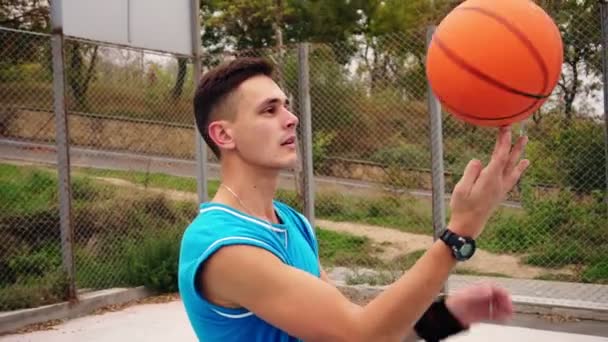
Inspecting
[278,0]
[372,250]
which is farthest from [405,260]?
[278,0]

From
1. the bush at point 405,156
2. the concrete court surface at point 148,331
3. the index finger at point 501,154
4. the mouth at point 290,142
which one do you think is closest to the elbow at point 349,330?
the index finger at point 501,154

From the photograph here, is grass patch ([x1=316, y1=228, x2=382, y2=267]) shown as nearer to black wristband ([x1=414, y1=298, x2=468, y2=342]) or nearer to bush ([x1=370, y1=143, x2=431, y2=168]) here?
bush ([x1=370, y1=143, x2=431, y2=168])

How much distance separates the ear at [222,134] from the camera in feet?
6.17

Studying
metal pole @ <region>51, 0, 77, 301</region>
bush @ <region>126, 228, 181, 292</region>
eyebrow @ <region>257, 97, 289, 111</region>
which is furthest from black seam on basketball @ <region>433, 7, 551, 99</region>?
bush @ <region>126, 228, 181, 292</region>

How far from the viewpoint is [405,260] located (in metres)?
8.56

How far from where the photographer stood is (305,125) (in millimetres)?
6980

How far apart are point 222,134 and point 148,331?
4720 mm

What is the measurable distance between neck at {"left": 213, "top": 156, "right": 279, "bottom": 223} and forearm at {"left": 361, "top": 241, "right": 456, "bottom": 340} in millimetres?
541

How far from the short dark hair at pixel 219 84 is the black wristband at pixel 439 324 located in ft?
2.67

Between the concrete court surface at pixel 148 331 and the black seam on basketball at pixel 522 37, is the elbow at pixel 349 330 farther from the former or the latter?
the concrete court surface at pixel 148 331

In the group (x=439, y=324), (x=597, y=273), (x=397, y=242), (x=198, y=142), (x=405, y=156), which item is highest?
(x=439, y=324)

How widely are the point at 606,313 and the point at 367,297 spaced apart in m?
2.24

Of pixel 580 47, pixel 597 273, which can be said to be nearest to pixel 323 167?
pixel 597 273

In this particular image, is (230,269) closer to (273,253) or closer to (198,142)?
(273,253)
